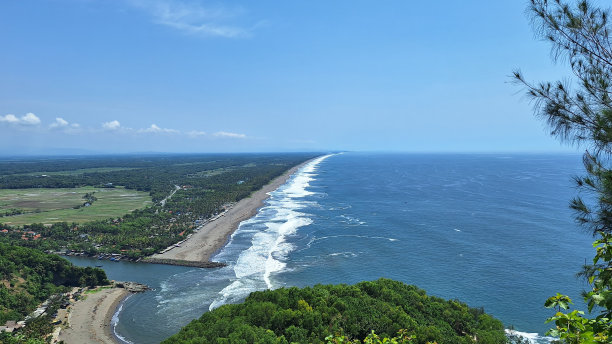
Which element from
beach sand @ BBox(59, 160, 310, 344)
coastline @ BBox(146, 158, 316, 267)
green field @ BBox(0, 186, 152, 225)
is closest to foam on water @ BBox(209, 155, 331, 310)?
coastline @ BBox(146, 158, 316, 267)

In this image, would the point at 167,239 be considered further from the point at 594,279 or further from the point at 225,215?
the point at 594,279

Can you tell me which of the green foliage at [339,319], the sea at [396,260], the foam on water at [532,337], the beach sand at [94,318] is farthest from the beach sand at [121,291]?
the foam on water at [532,337]

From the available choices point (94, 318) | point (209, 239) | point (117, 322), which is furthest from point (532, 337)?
point (209, 239)

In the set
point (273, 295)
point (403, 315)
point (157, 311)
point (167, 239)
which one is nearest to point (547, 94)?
point (403, 315)

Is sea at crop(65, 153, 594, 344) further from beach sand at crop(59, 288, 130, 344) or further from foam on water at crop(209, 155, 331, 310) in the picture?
beach sand at crop(59, 288, 130, 344)

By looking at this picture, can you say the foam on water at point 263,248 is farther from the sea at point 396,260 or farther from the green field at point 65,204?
the green field at point 65,204
